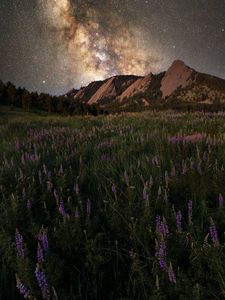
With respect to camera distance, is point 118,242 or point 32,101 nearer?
point 118,242

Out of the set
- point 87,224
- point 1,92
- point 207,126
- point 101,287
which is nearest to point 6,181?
point 87,224

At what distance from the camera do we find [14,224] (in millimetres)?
2416

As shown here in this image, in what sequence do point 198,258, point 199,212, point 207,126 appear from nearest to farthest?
1. point 198,258
2. point 199,212
3. point 207,126

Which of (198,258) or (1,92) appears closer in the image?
(198,258)

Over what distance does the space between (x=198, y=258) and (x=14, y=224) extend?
1.41 meters

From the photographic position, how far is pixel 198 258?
180 cm

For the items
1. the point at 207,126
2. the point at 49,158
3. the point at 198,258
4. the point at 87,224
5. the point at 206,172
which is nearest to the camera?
the point at 198,258

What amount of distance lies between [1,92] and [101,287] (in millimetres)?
82611

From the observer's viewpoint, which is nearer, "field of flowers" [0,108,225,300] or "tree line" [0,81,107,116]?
"field of flowers" [0,108,225,300]

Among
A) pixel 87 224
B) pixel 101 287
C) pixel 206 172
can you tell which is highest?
pixel 206 172

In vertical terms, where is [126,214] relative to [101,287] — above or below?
above

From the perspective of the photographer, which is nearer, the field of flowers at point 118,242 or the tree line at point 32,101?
the field of flowers at point 118,242

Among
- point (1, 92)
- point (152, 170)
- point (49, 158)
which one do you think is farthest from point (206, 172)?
point (1, 92)

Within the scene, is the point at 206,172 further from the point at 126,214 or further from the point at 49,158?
the point at 49,158
